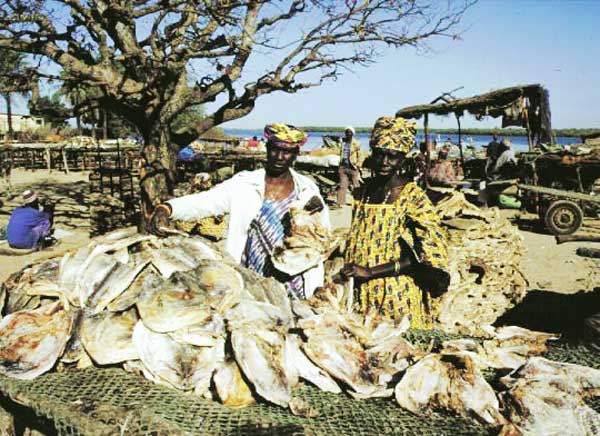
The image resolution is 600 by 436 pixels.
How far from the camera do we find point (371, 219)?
2.47m

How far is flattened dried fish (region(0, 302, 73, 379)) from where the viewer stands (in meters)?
1.65

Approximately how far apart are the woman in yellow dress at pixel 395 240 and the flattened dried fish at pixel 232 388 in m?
0.96

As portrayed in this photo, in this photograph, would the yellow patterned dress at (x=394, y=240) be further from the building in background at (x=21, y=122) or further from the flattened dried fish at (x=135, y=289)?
the building in background at (x=21, y=122)

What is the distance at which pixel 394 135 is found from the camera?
234cm

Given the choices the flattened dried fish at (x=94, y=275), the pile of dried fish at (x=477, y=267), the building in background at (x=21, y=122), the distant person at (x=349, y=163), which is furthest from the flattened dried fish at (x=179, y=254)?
the building in background at (x=21, y=122)

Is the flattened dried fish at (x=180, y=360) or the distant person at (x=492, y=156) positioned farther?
the distant person at (x=492, y=156)

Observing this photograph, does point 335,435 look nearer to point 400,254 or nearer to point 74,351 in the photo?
point 74,351

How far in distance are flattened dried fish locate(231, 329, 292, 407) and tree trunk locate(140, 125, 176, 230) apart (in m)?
6.41

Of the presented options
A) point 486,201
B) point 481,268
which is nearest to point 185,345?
point 481,268

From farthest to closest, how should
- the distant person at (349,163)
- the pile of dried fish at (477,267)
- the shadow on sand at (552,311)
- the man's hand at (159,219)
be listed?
the distant person at (349,163)
the shadow on sand at (552,311)
the pile of dried fish at (477,267)
the man's hand at (159,219)

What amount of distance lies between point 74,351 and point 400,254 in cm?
159

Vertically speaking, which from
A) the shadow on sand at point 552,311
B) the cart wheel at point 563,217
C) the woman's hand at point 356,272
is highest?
the woman's hand at point 356,272

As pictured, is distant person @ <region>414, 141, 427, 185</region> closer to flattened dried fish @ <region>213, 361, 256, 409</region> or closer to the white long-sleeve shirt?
the white long-sleeve shirt

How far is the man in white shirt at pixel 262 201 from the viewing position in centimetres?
255
